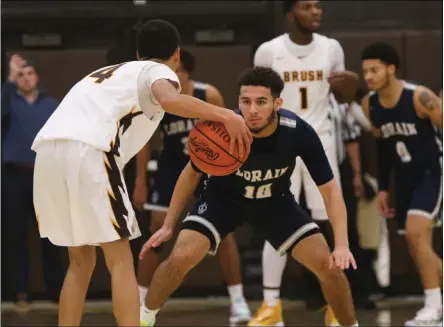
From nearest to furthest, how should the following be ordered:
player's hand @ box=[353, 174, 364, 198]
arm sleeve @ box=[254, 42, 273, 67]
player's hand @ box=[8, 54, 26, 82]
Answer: arm sleeve @ box=[254, 42, 273, 67] < player's hand @ box=[353, 174, 364, 198] < player's hand @ box=[8, 54, 26, 82]

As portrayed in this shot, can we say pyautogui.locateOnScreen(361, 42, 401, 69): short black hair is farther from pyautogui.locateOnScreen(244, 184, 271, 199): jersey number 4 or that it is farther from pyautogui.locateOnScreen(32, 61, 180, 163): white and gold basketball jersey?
pyautogui.locateOnScreen(32, 61, 180, 163): white and gold basketball jersey

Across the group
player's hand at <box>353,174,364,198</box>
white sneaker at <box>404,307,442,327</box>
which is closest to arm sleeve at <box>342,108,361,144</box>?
player's hand at <box>353,174,364,198</box>

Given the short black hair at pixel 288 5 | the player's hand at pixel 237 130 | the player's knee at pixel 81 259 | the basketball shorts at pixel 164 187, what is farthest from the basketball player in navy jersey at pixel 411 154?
the player's knee at pixel 81 259

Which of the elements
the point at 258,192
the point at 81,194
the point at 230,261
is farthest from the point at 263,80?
the point at 230,261

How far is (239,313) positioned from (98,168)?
8.44 ft

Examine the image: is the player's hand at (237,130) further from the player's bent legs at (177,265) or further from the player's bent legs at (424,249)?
the player's bent legs at (424,249)

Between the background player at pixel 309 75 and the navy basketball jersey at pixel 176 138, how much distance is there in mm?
580

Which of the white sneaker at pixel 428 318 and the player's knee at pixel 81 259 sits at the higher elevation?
the player's knee at pixel 81 259

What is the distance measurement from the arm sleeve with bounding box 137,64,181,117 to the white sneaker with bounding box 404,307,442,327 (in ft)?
9.10

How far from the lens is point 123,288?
4.36m

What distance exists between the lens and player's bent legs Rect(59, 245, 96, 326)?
451cm

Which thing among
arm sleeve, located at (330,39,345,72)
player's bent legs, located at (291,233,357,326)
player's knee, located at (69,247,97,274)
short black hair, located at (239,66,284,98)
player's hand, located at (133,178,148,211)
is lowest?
player's bent legs, located at (291,233,357,326)

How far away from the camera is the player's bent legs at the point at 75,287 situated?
14.8 ft

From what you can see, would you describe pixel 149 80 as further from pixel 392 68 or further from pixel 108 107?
pixel 392 68
